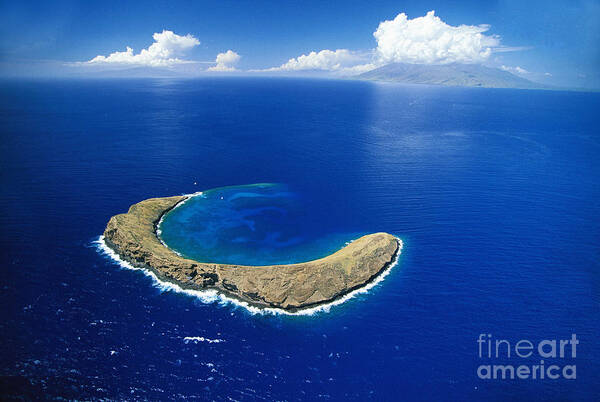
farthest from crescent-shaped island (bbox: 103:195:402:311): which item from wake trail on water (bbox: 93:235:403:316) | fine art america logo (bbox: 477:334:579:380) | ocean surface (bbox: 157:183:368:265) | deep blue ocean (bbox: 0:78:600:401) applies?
fine art america logo (bbox: 477:334:579:380)

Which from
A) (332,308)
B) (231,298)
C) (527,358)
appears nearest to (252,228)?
(231,298)

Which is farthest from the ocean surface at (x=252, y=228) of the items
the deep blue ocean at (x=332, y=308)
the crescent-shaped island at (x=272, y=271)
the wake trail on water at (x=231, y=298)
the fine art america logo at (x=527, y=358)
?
the fine art america logo at (x=527, y=358)

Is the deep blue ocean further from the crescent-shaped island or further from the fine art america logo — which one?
the crescent-shaped island

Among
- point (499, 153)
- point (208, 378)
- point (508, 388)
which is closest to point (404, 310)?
point (508, 388)

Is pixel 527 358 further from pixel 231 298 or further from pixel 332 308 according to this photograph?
pixel 231 298

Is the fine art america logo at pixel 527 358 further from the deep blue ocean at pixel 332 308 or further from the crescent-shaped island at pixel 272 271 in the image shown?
the crescent-shaped island at pixel 272 271
